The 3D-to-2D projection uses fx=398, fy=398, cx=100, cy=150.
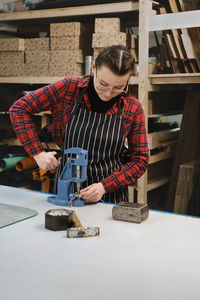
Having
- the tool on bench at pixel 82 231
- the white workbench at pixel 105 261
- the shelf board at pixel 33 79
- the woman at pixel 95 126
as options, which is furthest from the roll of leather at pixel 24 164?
the tool on bench at pixel 82 231

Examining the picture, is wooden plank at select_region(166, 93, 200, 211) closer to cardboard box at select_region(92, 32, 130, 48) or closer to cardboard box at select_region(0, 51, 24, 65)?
cardboard box at select_region(92, 32, 130, 48)

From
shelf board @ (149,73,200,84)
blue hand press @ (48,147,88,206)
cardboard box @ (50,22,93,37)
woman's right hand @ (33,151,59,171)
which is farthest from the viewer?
cardboard box @ (50,22,93,37)

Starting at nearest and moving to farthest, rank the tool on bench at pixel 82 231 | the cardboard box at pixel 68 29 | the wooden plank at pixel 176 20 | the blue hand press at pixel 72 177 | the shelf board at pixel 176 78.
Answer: the tool on bench at pixel 82 231, the blue hand press at pixel 72 177, the wooden plank at pixel 176 20, the shelf board at pixel 176 78, the cardboard box at pixel 68 29

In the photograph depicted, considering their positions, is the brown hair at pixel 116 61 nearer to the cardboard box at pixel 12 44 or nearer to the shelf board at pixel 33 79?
the shelf board at pixel 33 79

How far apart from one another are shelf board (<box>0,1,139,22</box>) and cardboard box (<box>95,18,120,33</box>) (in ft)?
0.23

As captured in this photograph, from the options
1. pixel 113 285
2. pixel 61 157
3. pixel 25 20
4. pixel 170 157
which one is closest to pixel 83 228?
pixel 113 285

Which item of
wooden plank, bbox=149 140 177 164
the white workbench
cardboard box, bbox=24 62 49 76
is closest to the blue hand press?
the white workbench

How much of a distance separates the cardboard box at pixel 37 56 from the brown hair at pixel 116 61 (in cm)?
191

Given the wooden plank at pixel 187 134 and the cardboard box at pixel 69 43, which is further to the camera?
the wooden plank at pixel 187 134

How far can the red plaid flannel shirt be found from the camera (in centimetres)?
210

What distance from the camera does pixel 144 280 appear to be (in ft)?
3.66

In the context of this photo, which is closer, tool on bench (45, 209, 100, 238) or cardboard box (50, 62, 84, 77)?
tool on bench (45, 209, 100, 238)

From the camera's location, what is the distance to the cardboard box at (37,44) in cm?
377

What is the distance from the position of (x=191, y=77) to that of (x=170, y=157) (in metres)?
1.16
